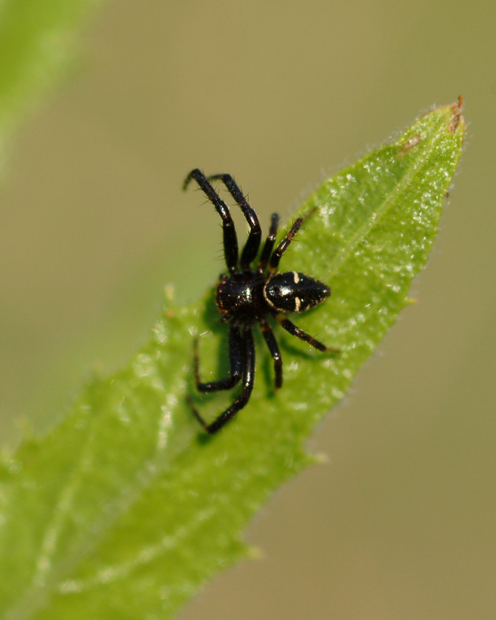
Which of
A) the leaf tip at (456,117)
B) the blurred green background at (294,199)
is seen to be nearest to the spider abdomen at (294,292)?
the leaf tip at (456,117)

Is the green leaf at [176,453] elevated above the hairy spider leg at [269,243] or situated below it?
below

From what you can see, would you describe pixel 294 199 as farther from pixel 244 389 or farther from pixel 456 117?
pixel 456 117

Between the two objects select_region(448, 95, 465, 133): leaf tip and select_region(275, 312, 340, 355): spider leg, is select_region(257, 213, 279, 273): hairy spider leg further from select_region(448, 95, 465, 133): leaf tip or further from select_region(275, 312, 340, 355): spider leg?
select_region(448, 95, 465, 133): leaf tip

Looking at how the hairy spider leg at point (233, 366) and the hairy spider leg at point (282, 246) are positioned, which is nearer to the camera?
the hairy spider leg at point (282, 246)

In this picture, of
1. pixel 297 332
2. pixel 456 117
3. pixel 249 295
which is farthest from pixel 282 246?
pixel 456 117

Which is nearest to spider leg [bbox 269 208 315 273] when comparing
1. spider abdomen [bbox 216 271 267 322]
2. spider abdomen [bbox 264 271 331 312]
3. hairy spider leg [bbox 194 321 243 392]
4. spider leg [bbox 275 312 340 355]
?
spider abdomen [bbox 264 271 331 312]

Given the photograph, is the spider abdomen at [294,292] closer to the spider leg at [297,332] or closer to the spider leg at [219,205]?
the spider leg at [297,332]

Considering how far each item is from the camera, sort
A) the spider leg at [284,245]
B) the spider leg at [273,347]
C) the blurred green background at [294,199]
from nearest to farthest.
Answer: the spider leg at [284,245] → the spider leg at [273,347] → the blurred green background at [294,199]

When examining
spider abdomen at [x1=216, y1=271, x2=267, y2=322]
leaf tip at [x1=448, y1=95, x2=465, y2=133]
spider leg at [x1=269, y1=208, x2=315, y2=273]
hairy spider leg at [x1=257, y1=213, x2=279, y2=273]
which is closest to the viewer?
leaf tip at [x1=448, y1=95, x2=465, y2=133]

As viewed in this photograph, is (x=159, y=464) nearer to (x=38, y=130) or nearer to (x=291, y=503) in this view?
(x=291, y=503)
